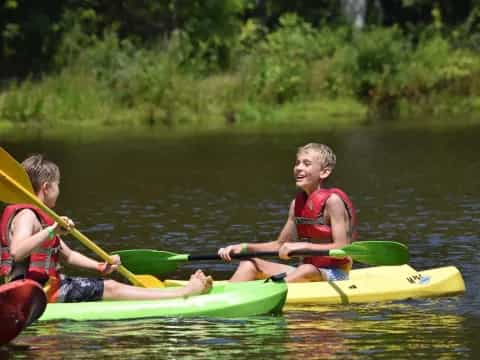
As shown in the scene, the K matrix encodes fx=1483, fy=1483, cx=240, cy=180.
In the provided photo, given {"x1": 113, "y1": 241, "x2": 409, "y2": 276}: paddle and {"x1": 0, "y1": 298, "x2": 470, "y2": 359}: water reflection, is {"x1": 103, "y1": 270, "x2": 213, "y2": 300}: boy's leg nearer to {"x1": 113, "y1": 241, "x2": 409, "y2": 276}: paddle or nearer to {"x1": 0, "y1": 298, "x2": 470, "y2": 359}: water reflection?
{"x1": 0, "y1": 298, "x2": 470, "y2": 359}: water reflection

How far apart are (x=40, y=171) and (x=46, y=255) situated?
0.58 meters

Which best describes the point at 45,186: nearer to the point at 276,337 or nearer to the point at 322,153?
the point at 276,337

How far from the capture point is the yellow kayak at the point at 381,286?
10.8 meters

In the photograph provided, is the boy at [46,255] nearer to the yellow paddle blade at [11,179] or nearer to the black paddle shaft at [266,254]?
the yellow paddle blade at [11,179]

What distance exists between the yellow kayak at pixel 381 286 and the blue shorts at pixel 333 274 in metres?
0.08

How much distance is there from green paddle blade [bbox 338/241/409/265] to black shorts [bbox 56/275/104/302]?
182 centimetres

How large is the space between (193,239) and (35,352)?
16.3ft

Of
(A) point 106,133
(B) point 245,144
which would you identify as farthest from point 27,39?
(B) point 245,144

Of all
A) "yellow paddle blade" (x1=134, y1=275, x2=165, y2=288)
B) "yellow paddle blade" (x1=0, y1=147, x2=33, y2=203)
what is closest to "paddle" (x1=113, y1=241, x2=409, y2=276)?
"yellow paddle blade" (x1=134, y1=275, x2=165, y2=288)

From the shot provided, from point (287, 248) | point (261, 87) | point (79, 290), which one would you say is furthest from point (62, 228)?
point (261, 87)

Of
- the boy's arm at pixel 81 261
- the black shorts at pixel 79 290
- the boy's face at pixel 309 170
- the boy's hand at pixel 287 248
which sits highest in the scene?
the boy's face at pixel 309 170

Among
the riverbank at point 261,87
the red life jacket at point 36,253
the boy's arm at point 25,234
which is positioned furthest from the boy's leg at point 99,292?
the riverbank at point 261,87

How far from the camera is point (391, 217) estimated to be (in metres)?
15.6

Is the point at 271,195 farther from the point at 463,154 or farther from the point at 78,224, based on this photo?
the point at 463,154
